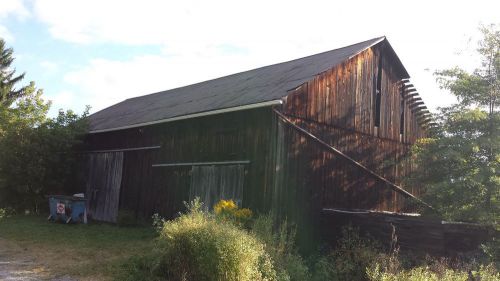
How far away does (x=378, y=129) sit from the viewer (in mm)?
15039

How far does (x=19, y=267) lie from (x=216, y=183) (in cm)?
566

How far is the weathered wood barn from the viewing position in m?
11.9

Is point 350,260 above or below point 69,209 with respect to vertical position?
below

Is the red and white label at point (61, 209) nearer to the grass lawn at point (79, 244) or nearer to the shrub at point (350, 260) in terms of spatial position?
the grass lawn at point (79, 244)

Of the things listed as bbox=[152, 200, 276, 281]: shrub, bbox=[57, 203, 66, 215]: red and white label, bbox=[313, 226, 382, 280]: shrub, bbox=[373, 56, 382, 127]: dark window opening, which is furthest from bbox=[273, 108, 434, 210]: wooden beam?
bbox=[57, 203, 66, 215]: red and white label

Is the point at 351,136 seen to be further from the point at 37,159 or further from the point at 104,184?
the point at 37,159

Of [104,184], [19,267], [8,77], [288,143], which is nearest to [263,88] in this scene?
[288,143]

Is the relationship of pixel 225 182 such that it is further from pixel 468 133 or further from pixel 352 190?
pixel 468 133

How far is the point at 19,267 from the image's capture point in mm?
9242

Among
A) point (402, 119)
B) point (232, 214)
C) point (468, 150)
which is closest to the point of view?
point (232, 214)

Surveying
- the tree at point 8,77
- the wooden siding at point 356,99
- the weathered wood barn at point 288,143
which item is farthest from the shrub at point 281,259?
the tree at point 8,77

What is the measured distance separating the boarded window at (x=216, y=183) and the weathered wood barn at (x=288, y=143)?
0.10 ft

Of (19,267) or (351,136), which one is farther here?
(351,136)

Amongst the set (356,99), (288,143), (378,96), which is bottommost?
(288,143)
